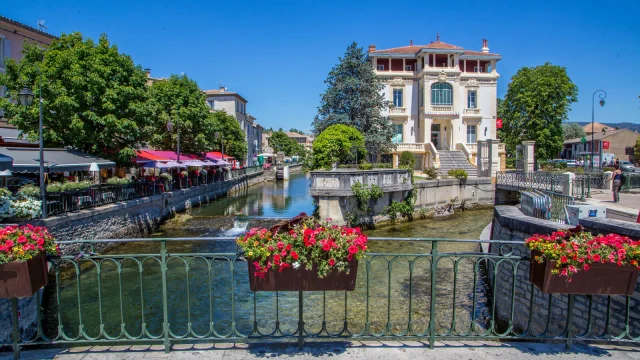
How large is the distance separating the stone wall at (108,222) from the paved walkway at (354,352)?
415 centimetres

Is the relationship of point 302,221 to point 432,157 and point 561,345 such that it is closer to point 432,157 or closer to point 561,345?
point 561,345

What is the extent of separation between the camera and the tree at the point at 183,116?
33.4 m

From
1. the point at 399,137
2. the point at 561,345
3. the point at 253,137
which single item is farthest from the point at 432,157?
the point at 253,137

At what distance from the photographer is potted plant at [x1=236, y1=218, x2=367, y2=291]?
3934 mm

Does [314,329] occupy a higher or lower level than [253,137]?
lower

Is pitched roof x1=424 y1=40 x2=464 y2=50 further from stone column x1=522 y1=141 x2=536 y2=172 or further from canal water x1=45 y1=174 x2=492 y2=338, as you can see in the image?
canal water x1=45 y1=174 x2=492 y2=338

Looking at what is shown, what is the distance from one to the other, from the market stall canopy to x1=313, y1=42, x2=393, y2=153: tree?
65.8 feet

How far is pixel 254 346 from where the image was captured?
4543 millimetres

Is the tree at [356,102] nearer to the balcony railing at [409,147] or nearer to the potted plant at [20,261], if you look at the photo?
the balcony railing at [409,147]

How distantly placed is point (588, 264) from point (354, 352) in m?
2.49

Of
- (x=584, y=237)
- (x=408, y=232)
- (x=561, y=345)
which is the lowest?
(x=408, y=232)

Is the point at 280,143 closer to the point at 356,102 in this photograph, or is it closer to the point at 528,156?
the point at 356,102

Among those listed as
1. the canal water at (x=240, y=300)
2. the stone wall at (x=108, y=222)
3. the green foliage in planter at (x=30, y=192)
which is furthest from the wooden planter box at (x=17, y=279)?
the green foliage in planter at (x=30, y=192)

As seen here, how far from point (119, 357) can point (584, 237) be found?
497 centimetres
